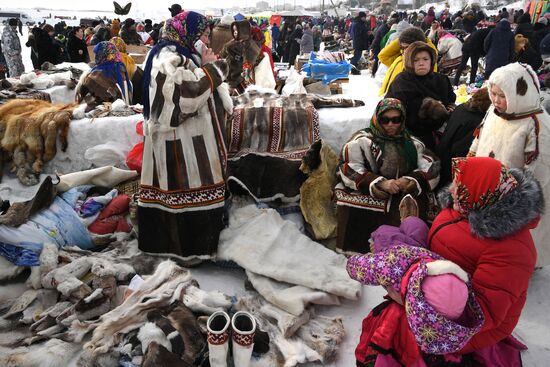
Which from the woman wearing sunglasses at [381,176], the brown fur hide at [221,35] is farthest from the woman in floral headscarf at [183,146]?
the brown fur hide at [221,35]

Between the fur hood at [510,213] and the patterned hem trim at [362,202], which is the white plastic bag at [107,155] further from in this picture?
the fur hood at [510,213]

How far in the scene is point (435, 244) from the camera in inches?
63.1

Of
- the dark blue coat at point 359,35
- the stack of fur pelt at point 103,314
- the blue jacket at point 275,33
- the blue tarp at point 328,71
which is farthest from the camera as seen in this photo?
the blue jacket at point 275,33

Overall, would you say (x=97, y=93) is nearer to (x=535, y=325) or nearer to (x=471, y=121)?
(x=471, y=121)

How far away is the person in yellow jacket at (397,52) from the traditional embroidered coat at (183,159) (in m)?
1.91

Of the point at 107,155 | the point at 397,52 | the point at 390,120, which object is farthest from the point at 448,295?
the point at 397,52

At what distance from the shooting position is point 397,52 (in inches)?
200

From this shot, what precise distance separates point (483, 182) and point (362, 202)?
1.57m

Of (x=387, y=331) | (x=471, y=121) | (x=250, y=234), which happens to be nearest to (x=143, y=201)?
(x=250, y=234)

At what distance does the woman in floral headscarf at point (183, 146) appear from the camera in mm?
2547

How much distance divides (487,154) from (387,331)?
1431 mm

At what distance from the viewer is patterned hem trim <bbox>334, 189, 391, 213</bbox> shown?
9.58ft

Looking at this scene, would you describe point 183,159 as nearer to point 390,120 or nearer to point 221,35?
point 390,120

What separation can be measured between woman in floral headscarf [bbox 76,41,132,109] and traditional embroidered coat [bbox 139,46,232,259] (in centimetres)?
216
